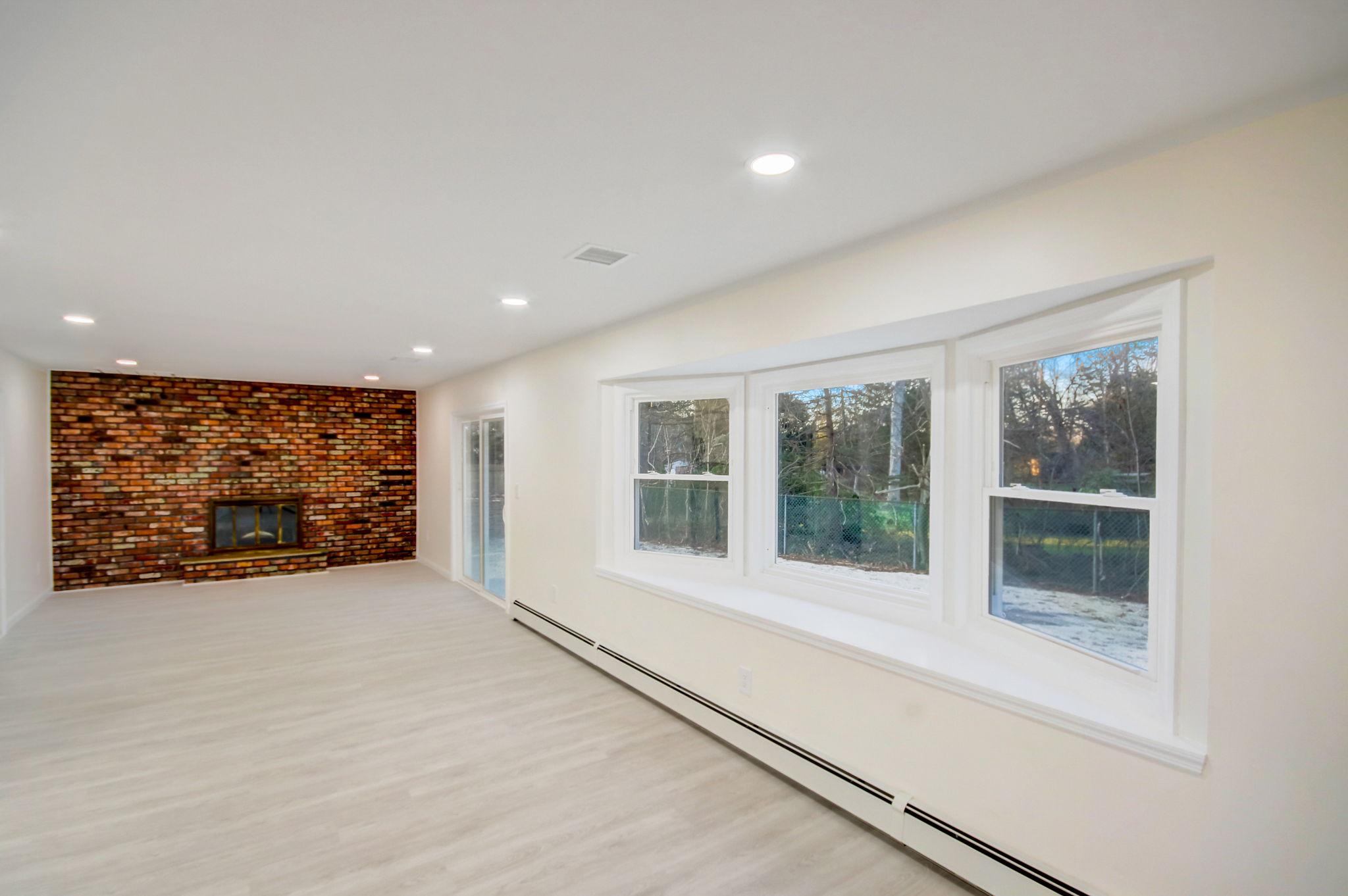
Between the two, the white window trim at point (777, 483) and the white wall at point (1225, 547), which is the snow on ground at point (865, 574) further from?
the white wall at point (1225, 547)

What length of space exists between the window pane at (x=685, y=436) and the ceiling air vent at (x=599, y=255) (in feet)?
4.37

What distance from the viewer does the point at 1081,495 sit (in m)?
2.09

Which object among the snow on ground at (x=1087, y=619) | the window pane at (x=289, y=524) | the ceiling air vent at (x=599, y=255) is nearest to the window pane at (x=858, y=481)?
the snow on ground at (x=1087, y=619)

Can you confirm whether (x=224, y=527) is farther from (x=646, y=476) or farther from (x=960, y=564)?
(x=960, y=564)

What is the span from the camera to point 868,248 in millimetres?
2414

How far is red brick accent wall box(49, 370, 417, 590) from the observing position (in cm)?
660

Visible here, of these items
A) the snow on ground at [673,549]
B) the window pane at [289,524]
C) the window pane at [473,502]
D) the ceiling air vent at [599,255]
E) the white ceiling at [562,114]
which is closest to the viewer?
the white ceiling at [562,114]

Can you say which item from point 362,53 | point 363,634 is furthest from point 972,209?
point 363,634

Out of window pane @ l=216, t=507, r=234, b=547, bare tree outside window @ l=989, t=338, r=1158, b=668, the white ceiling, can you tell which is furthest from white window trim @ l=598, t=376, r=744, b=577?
window pane @ l=216, t=507, r=234, b=547

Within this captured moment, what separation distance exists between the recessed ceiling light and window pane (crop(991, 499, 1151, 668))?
1.49 meters

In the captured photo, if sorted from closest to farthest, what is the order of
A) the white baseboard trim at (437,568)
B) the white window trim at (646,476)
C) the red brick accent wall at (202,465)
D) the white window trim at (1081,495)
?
the white window trim at (1081,495) < the white window trim at (646,476) < the red brick accent wall at (202,465) < the white baseboard trim at (437,568)

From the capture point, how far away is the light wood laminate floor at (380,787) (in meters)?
2.21

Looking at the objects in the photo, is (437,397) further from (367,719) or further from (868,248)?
(868,248)

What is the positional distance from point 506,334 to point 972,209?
10.4 ft
